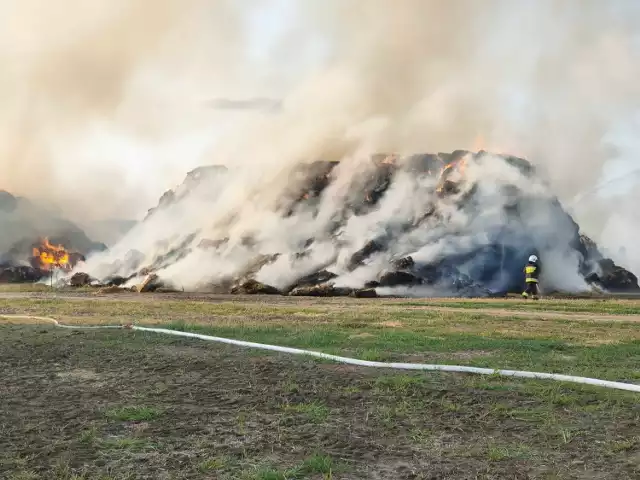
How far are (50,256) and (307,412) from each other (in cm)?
10891

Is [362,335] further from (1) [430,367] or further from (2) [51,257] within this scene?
(2) [51,257]

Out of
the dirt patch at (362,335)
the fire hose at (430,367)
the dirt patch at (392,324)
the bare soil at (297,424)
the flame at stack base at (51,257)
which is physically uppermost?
the flame at stack base at (51,257)

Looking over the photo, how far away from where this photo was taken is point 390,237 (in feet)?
221

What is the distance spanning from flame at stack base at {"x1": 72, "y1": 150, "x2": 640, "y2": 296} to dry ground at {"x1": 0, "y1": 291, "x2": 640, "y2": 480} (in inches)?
1464

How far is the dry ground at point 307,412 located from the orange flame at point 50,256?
94204mm

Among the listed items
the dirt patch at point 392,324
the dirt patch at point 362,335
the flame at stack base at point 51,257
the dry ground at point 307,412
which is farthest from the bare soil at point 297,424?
the flame at stack base at point 51,257

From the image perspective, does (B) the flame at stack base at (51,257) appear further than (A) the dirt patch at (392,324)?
Yes

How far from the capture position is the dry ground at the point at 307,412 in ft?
21.8

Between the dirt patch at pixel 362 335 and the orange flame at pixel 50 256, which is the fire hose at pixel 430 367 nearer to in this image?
the dirt patch at pixel 362 335

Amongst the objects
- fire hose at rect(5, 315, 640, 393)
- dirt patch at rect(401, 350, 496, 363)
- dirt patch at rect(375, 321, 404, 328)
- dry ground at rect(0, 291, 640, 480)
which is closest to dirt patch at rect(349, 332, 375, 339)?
dry ground at rect(0, 291, 640, 480)

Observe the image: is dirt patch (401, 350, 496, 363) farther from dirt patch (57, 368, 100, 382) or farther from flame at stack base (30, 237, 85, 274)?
flame at stack base (30, 237, 85, 274)

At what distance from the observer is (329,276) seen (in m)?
62.5

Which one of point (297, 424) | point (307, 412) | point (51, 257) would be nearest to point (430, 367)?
point (307, 412)

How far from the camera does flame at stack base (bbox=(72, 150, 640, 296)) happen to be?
6112cm
